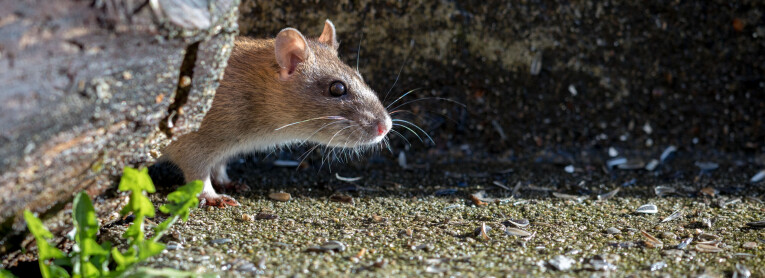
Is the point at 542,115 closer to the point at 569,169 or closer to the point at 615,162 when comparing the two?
the point at 569,169

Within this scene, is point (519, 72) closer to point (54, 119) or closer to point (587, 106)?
point (587, 106)

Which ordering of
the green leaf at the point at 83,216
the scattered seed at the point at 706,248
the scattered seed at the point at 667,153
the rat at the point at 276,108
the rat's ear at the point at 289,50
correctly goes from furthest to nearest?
1. the scattered seed at the point at 667,153
2. the rat at the point at 276,108
3. the rat's ear at the point at 289,50
4. the scattered seed at the point at 706,248
5. the green leaf at the point at 83,216

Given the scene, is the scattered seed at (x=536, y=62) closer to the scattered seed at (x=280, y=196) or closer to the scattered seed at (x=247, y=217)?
the scattered seed at (x=280, y=196)

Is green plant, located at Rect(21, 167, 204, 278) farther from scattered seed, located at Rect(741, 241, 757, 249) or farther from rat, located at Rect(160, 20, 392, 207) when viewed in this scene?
scattered seed, located at Rect(741, 241, 757, 249)

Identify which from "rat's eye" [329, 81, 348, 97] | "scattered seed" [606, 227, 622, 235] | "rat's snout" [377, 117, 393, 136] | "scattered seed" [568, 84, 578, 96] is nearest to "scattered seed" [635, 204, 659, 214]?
"scattered seed" [606, 227, 622, 235]

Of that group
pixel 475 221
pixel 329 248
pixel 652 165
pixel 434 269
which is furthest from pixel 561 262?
pixel 652 165

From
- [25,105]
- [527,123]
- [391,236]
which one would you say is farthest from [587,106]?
[25,105]

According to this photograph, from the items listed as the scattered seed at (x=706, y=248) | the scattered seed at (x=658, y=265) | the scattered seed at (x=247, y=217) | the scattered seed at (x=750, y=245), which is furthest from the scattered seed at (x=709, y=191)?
the scattered seed at (x=247, y=217)
